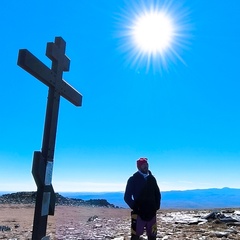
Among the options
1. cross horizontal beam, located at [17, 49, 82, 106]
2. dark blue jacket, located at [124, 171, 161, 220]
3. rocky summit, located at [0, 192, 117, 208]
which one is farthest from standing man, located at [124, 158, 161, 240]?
rocky summit, located at [0, 192, 117, 208]

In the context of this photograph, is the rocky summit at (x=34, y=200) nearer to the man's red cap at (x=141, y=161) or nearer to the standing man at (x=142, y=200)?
the standing man at (x=142, y=200)

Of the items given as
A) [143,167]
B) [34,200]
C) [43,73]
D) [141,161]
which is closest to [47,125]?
[43,73]

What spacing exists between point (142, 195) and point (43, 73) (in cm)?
355

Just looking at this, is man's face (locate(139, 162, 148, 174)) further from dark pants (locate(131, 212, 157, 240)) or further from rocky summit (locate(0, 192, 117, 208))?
rocky summit (locate(0, 192, 117, 208))

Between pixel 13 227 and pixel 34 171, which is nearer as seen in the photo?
pixel 34 171

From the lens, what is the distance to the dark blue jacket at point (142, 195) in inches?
273

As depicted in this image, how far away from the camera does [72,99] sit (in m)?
6.37

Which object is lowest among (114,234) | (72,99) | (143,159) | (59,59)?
(114,234)

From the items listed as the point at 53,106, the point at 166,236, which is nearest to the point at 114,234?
the point at 166,236

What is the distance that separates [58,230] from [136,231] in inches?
212

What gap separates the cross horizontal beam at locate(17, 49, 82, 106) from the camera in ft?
15.0

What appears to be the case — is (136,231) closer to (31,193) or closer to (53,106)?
(53,106)

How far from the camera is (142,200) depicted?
22.7 ft

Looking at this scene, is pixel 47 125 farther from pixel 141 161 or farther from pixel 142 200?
pixel 142 200
